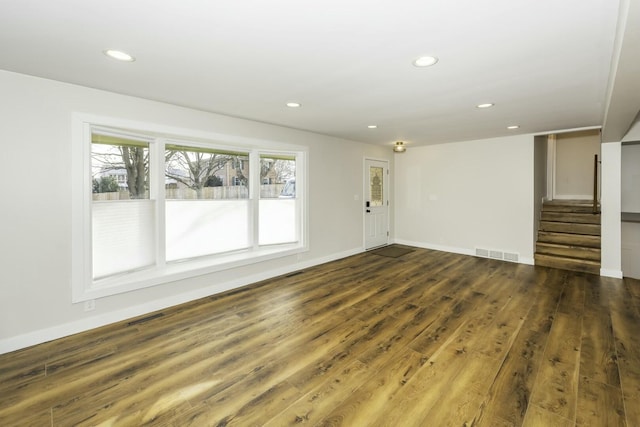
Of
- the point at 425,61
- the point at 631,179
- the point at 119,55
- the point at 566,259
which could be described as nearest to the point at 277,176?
the point at 119,55

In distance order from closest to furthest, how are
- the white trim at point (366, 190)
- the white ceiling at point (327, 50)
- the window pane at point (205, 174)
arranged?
the white ceiling at point (327, 50), the window pane at point (205, 174), the white trim at point (366, 190)

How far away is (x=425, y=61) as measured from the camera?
7.54 ft

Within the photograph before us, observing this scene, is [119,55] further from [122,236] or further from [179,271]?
[179,271]

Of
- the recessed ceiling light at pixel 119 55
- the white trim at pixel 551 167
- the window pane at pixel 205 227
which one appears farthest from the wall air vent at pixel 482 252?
the recessed ceiling light at pixel 119 55

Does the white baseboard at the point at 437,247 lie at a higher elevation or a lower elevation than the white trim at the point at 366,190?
lower

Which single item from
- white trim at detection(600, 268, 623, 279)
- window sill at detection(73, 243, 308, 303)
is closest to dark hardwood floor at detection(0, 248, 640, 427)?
window sill at detection(73, 243, 308, 303)

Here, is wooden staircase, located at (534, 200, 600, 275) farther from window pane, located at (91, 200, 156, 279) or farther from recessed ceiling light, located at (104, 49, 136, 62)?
recessed ceiling light, located at (104, 49, 136, 62)

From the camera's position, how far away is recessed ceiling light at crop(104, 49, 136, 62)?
2.16 metres

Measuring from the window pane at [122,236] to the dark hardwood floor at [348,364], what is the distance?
666 mm

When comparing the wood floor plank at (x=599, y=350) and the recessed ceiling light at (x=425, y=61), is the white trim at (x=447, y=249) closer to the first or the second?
the wood floor plank at (x=599, y=350)

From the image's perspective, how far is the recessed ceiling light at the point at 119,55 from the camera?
85.2 inches

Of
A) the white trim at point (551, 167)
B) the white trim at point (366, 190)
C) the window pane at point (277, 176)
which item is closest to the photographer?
the window pane at point (277, 176)

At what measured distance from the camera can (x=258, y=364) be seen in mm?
2391

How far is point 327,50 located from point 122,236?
298 cm
